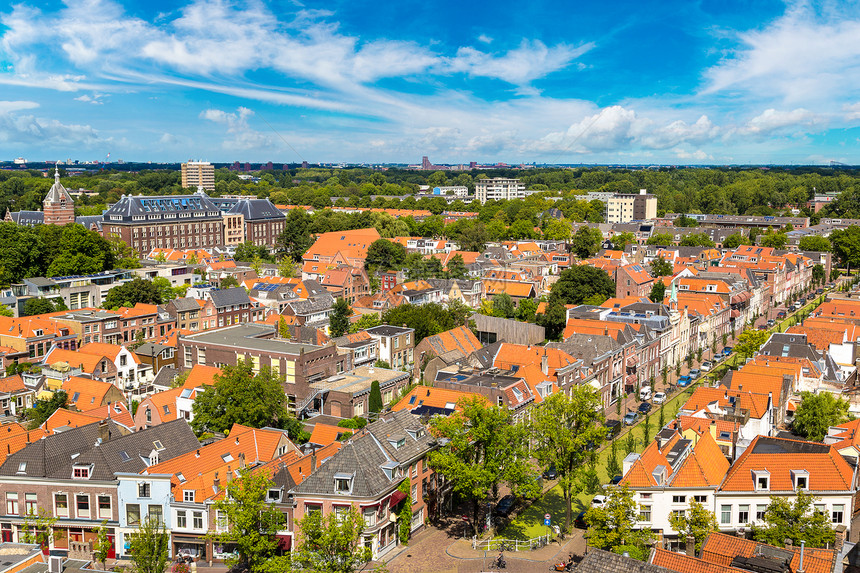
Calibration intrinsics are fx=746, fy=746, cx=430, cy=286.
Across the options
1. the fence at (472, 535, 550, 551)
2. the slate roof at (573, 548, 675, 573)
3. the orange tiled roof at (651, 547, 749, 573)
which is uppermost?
the slate roof at (573, 548, 675, 573)

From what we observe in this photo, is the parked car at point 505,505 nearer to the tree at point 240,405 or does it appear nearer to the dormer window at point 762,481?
the dormer window at point 762,481

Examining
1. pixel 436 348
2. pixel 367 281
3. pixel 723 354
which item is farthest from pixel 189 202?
pixel 723 354

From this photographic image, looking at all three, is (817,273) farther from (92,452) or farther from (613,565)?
(92,452)

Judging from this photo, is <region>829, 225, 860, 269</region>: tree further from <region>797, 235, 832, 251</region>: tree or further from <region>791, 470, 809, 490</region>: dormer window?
<region>791, 470, 809, 490</region>: dormer window

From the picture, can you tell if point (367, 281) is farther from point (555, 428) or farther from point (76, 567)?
point (76, 567)

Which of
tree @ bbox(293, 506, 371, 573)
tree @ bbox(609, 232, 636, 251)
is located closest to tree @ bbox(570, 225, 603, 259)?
tree @ bbox(609, 232, 636, 251)

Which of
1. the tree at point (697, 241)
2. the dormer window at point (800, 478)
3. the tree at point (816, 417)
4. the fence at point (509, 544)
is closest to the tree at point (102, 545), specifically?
the fence at point (509, 544)

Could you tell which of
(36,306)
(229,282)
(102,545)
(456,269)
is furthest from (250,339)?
(456,269)
